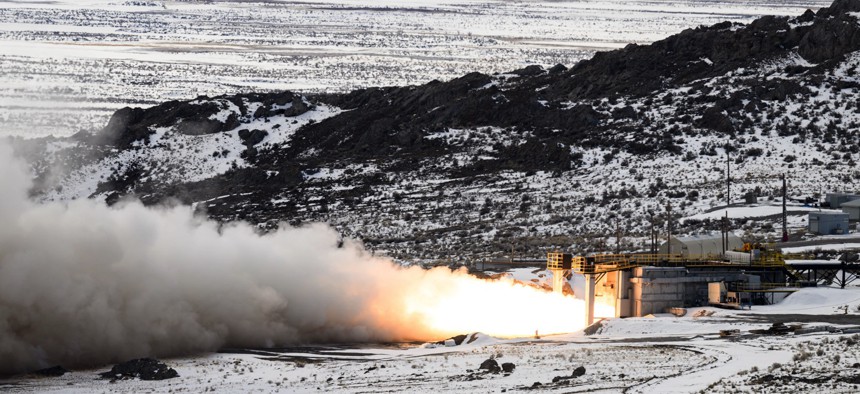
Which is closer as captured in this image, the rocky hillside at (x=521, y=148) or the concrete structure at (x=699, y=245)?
the concrete structure at (x=699, y=245)

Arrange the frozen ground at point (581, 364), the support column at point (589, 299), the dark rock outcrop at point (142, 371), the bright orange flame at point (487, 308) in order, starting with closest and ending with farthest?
the frozen ground at point (581, 364) → the dark rock outcrop at point (142, 371) → the support column at point (589, 299) → the bright orange flame at point (487, 308)

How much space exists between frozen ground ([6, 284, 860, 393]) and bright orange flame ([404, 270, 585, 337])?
216 inches

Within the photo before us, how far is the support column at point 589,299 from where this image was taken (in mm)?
78000

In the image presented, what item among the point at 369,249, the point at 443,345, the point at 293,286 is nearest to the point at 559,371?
the point at 443,345

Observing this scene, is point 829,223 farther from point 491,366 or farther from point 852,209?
point 491,366

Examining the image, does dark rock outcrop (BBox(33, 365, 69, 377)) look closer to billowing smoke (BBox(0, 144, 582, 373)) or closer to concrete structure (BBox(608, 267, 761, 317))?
billowing smoke (BBox(0, 144, 582, 373))

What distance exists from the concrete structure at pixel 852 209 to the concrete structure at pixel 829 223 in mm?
6085

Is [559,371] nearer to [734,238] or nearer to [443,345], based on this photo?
[443,345]

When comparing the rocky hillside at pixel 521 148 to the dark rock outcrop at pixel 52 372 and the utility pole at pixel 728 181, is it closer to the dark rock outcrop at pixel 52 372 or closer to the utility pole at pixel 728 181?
the utility pole at pixel 728 181

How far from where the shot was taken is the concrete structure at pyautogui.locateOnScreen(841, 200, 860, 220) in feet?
360

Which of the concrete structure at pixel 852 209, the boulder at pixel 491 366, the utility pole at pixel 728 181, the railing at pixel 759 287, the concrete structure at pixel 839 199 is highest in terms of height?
the utility pole at pixel 728 181

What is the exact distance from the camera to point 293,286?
248 feet

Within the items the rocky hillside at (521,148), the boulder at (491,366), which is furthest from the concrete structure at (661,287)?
the rocky hillside at (521,148)

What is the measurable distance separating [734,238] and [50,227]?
40.0m
